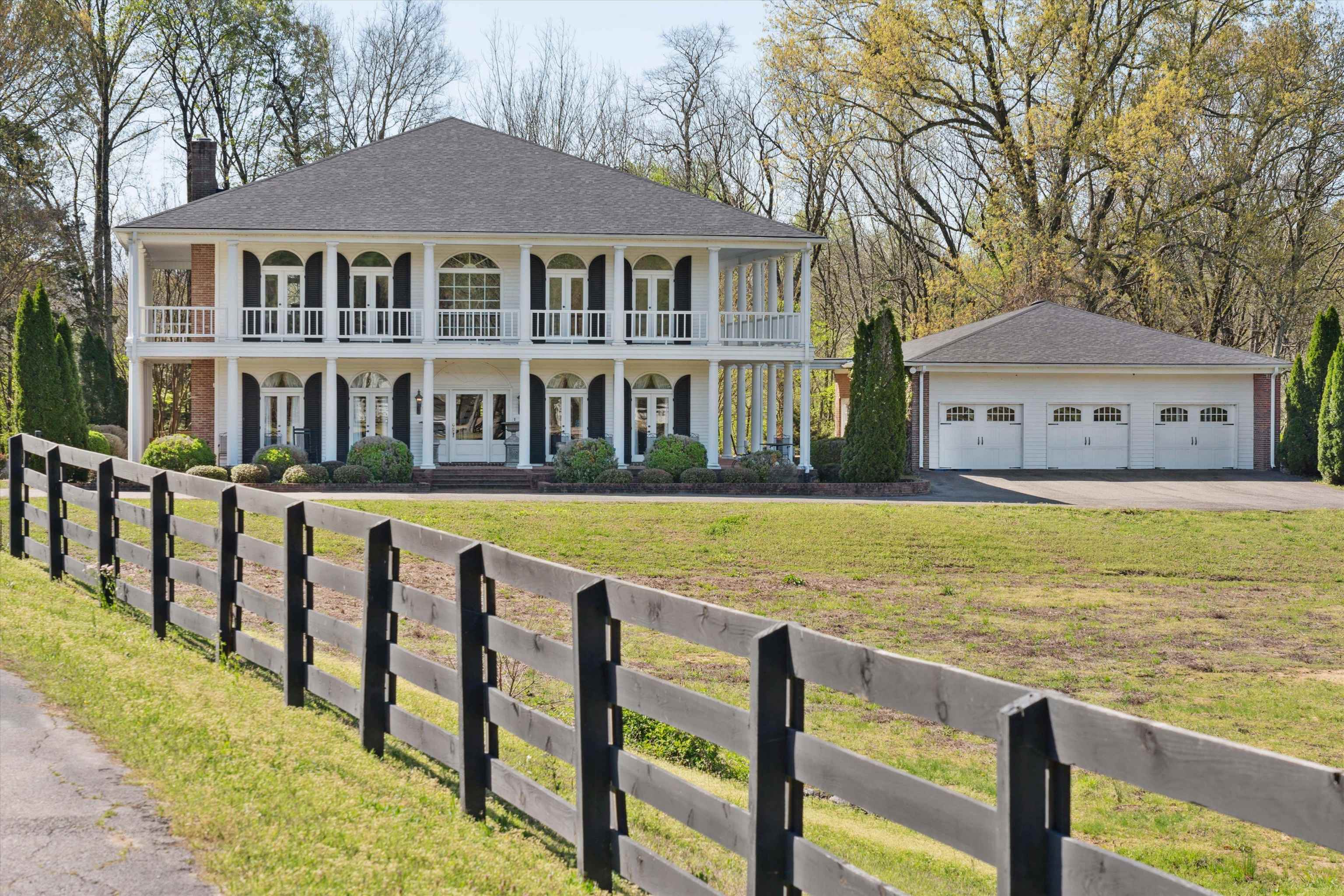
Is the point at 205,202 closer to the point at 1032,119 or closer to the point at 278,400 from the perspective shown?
the point at 278,400

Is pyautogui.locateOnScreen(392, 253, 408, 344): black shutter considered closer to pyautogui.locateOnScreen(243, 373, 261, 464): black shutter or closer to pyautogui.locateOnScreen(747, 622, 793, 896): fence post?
pyautogui.locateOnScreen(243, 373, 261, 464): black shutter

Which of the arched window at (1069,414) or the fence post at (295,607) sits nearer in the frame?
the fence post at (295,607)

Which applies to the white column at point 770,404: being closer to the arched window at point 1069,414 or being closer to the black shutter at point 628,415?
the black shutter at point 628,415

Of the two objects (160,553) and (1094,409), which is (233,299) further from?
(160,553)

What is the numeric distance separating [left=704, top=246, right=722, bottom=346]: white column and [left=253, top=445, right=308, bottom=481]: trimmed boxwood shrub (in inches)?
394

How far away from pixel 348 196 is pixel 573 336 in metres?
6.66

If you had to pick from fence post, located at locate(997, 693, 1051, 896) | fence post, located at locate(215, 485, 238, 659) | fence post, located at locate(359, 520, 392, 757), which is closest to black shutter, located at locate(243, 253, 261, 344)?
Answer: fence post, located at locate(215, 485, 238, 659)

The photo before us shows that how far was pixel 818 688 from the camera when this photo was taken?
10930mm

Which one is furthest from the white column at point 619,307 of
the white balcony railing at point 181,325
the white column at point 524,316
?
the white balcony railing at point 181,325

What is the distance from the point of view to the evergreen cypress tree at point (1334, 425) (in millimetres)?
31438

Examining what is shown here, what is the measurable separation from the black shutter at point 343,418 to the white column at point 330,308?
1.19m

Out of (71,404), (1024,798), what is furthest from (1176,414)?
(1024,798)

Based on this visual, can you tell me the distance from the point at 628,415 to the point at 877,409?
6983mm

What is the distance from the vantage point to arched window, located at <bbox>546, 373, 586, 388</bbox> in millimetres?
32438
